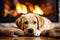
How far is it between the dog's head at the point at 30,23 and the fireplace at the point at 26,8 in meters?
0.87

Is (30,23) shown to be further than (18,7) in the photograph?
No

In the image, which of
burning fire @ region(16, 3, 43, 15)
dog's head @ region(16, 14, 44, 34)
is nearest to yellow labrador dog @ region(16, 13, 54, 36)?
dog's head @ region(16, 14, 44, 34)

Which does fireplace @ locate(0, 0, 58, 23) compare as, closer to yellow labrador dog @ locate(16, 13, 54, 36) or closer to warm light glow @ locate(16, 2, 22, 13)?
warm light glow @ locate(16, 2, 22, 13)

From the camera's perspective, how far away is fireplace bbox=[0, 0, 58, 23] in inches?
107

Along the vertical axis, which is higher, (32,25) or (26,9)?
(26,9)

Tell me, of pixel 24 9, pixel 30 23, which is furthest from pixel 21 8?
pixel 30 23

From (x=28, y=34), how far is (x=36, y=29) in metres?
0.10

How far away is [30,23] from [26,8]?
0.97 meters

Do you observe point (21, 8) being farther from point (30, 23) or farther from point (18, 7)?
point (30, 23)

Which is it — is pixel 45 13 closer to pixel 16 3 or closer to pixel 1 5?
pixel 16 3

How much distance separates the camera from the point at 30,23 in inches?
70.5

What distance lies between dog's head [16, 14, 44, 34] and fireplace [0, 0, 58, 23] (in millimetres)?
866

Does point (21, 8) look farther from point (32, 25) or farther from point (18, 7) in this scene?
point (32, 25)

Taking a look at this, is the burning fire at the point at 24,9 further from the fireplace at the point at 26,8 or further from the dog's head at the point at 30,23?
the dog's head at the point at 30,23
